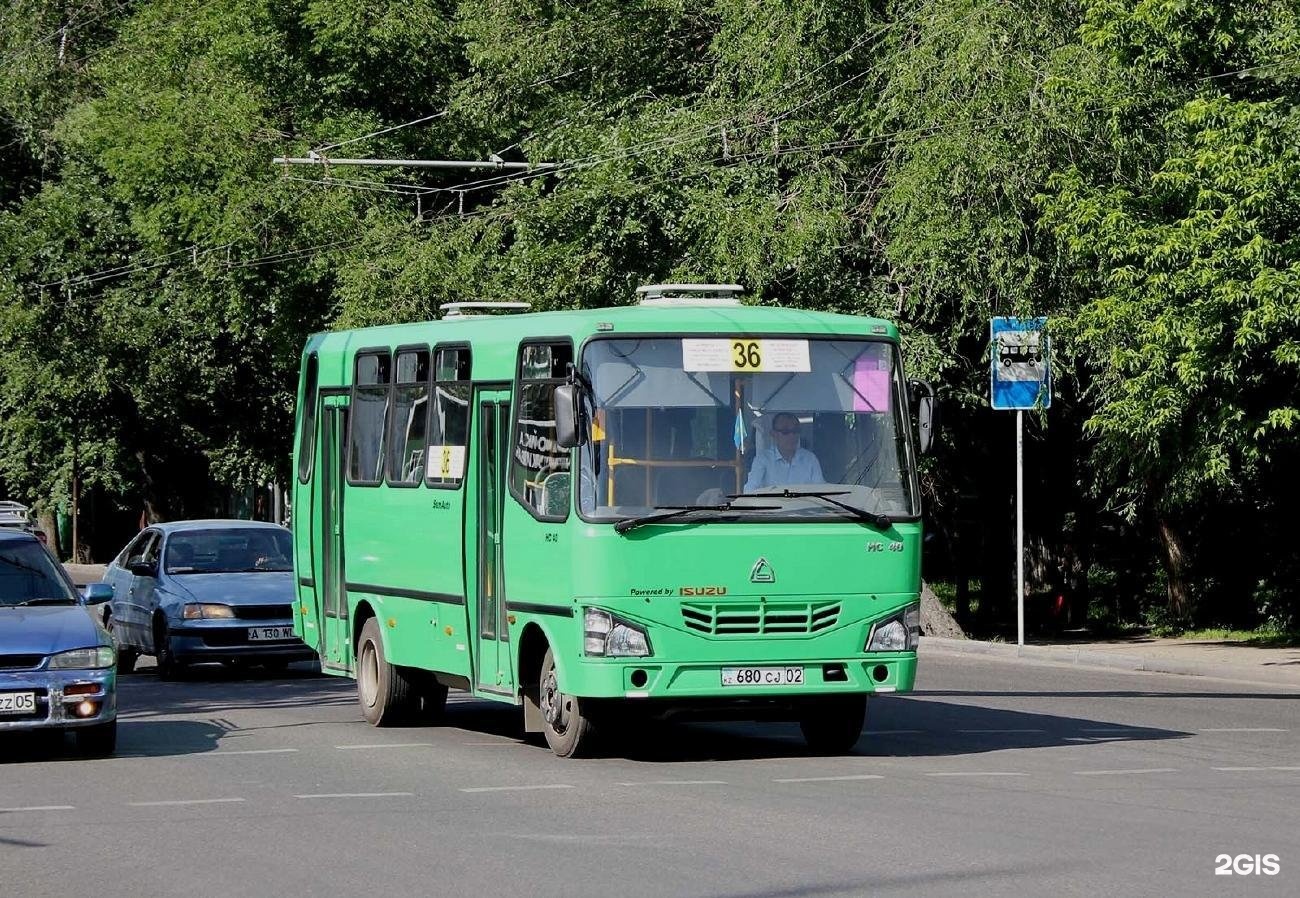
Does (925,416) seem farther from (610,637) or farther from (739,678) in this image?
(610,637)

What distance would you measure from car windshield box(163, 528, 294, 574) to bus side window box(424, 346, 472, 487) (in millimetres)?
7799

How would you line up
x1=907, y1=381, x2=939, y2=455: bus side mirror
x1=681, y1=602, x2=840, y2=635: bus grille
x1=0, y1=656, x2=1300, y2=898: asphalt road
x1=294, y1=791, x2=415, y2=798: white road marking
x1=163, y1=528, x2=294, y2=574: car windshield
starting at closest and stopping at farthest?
x1=0, y1=656, x2=1300, y2=898: asphalt road
x1=294, y1=791, x2=415, y2=798: white road marking
x1=681, y1=602, x2=840, y2=635: bus grille
x1=907, y1=381, x2=939, y2=455: bus side mirror
x1=163, y1=528, x2=294, y2=574: car windshield

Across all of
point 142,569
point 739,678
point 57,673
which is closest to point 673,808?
point 739,678

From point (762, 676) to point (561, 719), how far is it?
1.45 m

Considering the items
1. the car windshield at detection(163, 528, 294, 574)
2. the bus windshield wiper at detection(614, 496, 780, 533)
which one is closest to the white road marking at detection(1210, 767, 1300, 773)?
the bus windshield wiper at detection(614, 496, 780, 533)

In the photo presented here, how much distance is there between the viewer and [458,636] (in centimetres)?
1585

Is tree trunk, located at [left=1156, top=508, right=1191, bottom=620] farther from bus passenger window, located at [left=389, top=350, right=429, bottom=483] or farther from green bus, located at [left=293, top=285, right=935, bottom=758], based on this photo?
green bus, located at [left=293, top=285, right=935, bottom=758]

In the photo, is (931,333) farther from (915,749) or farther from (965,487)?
(915,749)

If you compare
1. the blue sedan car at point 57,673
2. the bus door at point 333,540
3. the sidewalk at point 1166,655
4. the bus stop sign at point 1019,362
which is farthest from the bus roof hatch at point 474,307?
the sidewalk at point 1166,655

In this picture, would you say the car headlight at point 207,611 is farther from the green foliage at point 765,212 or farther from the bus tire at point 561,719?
the bus tire at point 561,719

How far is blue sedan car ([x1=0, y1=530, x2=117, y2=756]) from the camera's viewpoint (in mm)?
14266

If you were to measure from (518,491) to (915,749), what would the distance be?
10.6ft

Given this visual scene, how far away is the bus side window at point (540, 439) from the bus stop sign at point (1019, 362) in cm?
1097

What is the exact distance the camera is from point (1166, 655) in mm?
24906
